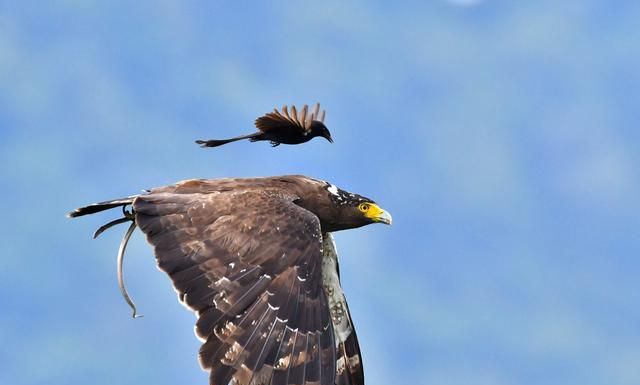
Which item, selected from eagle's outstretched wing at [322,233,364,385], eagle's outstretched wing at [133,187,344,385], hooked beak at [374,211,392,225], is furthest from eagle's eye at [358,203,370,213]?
eagle's outstretched wing at [133,187,344,385]

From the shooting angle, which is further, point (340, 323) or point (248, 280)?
point (340, 323)

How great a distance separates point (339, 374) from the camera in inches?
591

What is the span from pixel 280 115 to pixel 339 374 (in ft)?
10.5

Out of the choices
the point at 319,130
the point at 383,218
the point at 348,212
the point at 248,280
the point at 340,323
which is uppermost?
the point at 319,130

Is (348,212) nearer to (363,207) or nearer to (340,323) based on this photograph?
(363,207)

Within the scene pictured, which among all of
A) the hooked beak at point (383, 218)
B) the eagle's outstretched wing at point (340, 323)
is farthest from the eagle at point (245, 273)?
the eagle's outstretched wing at point (340, 323)

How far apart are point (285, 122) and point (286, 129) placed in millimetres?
118

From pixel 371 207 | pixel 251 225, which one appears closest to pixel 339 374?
pixel 371 207

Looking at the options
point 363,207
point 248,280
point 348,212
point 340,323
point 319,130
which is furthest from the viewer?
point 340,323

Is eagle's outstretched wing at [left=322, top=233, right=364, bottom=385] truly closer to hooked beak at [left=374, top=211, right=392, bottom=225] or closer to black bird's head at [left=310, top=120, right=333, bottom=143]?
hooked beak at [left=374, top=211, right=392, bottom=225]

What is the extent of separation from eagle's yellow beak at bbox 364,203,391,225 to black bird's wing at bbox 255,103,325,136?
1.21 meters

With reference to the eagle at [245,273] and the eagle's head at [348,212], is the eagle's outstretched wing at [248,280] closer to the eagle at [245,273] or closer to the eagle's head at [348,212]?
the eagle at [245,273]

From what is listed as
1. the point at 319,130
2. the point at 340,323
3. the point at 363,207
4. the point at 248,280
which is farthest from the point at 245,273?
the point at 340,323

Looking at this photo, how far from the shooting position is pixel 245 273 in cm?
1242
